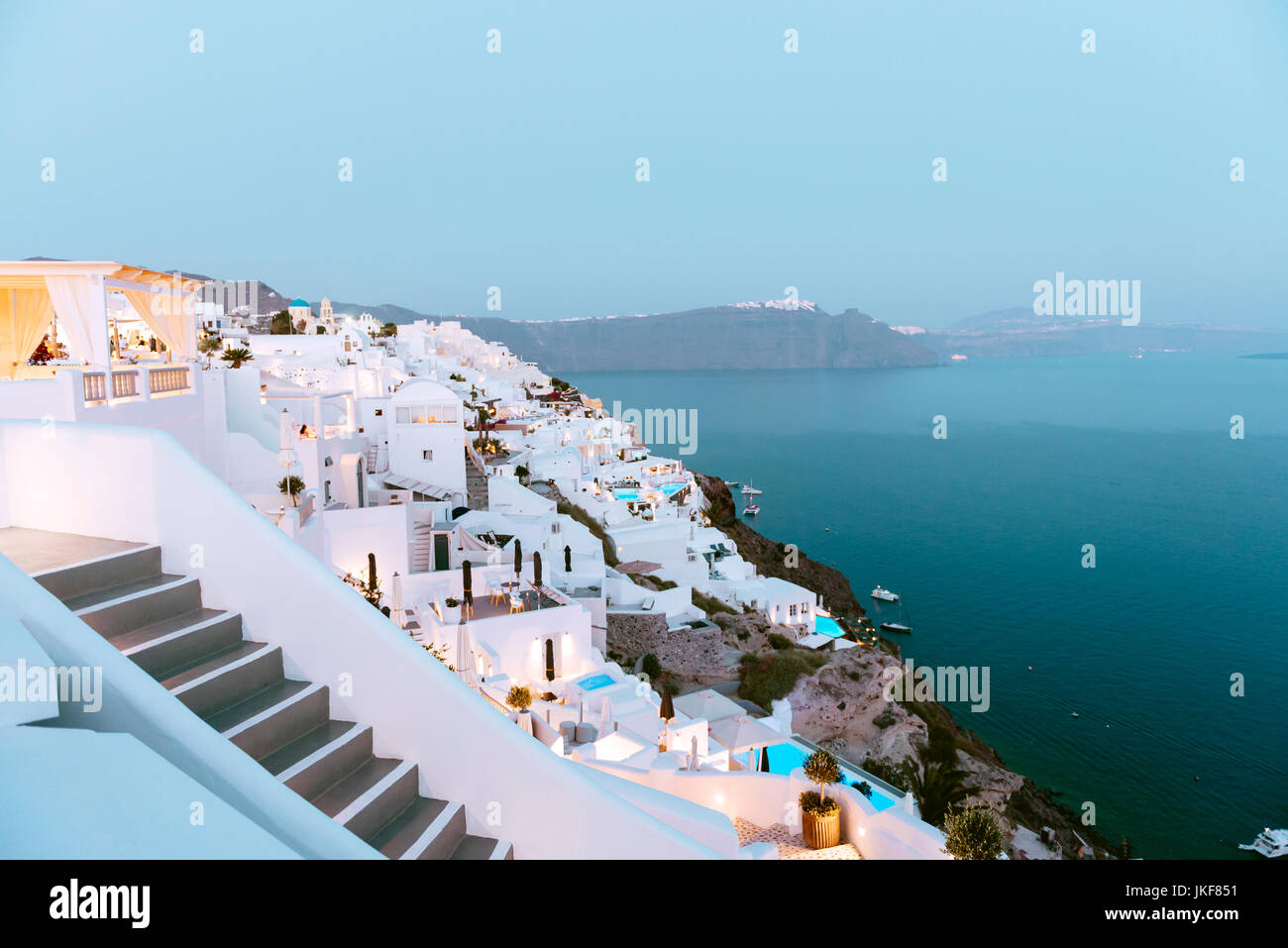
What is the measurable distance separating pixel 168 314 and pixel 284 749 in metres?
8.61

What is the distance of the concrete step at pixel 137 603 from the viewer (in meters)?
3.28

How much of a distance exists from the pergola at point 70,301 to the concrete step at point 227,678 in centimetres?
588

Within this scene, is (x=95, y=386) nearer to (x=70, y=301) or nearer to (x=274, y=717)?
(x=70, y=301)

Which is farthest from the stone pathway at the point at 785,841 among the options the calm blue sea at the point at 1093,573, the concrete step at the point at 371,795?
the calm blue sea at the point at 1093,573

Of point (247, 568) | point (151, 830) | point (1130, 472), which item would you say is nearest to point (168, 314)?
point (247, 568)

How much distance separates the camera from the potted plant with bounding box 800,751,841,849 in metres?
7.87

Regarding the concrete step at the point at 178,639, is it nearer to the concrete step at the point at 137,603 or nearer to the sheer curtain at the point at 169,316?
the concrete step at the point at 137,603

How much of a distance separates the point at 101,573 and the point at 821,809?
686 centimetres

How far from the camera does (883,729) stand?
63.0 feet

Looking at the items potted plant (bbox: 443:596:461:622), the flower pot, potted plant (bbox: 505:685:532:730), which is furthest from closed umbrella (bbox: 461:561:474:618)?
the flower pot

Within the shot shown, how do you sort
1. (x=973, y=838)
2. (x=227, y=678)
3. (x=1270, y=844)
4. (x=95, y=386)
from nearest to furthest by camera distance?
(x=227, y=678), (x=973, y=838), (x=95, y=386), (x=1270, y=844)

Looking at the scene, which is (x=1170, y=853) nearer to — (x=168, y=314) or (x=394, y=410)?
(x=394, y=410)

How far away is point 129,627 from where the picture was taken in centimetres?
341

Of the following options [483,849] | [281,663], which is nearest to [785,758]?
[483,849]
